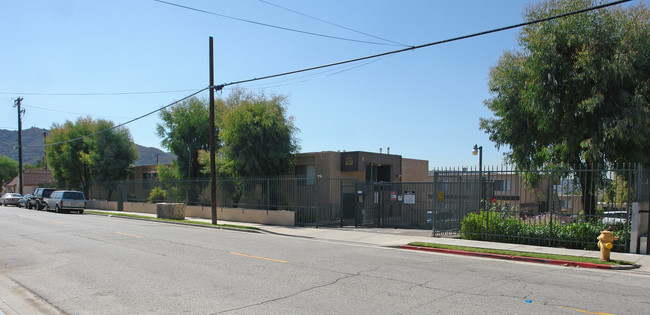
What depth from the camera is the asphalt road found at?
6652 millimetres

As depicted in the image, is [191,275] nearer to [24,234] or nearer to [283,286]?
[283,286]

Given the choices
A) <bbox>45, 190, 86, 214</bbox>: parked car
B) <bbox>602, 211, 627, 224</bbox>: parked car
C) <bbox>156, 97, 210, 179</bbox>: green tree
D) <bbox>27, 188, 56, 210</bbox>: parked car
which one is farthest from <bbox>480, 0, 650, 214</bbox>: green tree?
<bbox>27, 188, 56, 210</bbox>: parked car

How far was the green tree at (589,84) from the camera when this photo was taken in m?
15.4

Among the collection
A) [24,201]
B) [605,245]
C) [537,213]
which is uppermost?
[537,213]

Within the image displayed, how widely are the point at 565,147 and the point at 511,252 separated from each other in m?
6.98

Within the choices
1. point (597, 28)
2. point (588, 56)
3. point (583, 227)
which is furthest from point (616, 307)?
point (597, 28)

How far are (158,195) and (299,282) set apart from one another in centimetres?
2684

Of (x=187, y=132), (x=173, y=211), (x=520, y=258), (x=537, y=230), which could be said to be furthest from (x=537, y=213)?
(x=187, y=132)

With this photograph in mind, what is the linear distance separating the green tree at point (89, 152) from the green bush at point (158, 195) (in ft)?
37.4

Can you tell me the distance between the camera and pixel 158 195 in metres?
32.5

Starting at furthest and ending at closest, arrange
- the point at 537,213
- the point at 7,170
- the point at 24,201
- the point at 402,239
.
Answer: the point at 7,170, the point at 24,201, the point at 402,239, the point at 537,213

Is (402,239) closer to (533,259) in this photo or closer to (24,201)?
(533,259)

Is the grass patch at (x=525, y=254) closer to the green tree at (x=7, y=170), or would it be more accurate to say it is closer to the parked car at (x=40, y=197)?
the parked car at (x=40, y=197)

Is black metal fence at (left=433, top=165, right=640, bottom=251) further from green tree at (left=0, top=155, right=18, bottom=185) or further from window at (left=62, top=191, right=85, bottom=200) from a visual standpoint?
green tree at (left=0, top=155, right=18, bottom=185)
